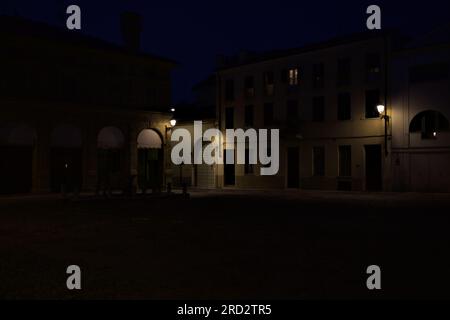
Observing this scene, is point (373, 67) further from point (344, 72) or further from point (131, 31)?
point (131, 31)

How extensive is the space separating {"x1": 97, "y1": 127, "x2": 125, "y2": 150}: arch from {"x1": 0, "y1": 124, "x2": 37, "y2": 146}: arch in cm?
427

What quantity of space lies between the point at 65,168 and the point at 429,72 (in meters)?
21.8

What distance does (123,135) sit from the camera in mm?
32594

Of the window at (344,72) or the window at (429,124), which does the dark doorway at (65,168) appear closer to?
the window at (344,72)

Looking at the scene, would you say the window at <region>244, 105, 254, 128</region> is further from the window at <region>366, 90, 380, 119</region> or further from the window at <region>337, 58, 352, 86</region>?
the window at <region>366, 90, 380, 119</region>

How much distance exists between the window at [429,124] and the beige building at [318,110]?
171 centimetres

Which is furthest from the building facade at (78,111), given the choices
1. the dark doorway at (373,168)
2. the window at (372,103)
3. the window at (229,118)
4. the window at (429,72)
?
the window at (429,72)

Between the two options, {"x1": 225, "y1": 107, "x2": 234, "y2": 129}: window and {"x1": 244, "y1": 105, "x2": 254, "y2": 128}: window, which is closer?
{"x1": 244, "y1": 105, "x2": 254, "y2": 128}: window

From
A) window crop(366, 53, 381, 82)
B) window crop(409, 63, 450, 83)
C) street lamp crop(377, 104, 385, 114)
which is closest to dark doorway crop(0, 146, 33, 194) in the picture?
street lamp crop(377, 104, 385, 114)

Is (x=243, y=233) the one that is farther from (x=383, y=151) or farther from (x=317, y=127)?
(x=317, y=127)

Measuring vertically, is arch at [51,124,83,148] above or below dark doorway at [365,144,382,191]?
above

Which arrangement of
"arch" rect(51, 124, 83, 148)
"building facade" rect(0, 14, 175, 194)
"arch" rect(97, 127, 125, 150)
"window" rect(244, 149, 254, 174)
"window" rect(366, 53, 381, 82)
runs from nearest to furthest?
1. "building facade" rect(0, 14, 175, 194)
2. "arch" rect(51, 124, 83, 148)
3. "arch" rect(97, 127, 125, 150)
4. "window" rect(366, 53, 381, 82)
5. "window" rect(244, 149, 254, 174)

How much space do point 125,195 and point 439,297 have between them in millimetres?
19779

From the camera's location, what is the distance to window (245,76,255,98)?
39.1 meters
